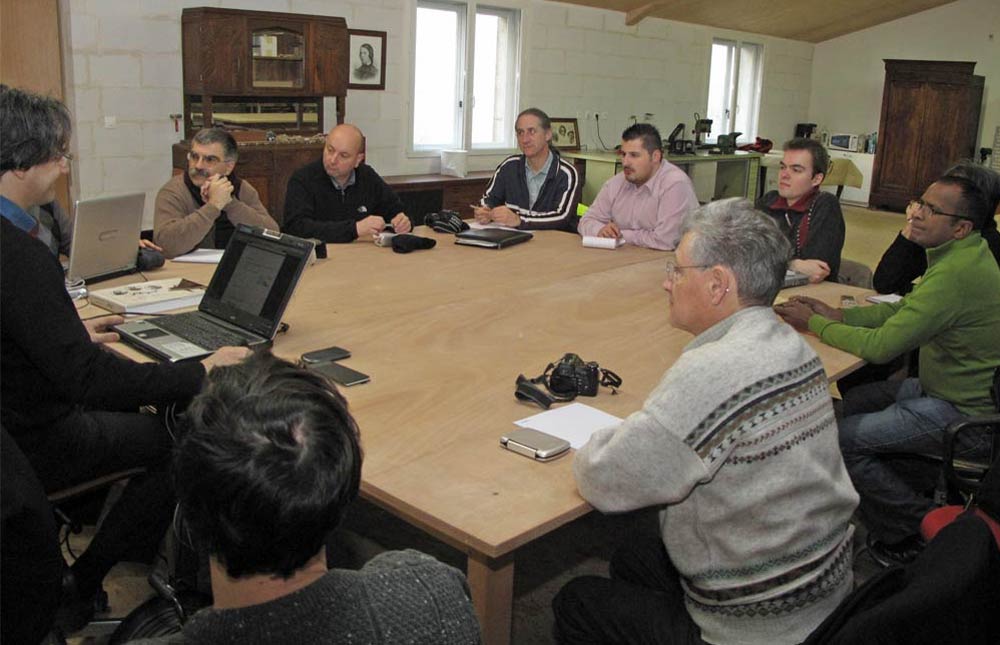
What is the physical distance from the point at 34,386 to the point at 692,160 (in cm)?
757

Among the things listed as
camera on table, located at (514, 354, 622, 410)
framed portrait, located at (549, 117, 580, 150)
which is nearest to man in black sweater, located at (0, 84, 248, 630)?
→ camera on table, located at (514, 354, 622, 410)

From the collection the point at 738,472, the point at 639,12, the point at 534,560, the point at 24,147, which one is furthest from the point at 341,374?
the point at 639,12

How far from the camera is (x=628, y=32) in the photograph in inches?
367

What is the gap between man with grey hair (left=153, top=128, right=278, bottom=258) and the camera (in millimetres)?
3533

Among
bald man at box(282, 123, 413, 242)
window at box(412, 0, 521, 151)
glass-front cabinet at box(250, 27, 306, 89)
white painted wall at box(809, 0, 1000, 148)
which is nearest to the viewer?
bald man at box(282, 123, 413, 242)

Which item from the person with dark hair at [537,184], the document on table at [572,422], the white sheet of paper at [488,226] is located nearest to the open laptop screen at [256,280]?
the document on table at [572,422]

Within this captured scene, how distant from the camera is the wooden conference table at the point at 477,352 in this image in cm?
170

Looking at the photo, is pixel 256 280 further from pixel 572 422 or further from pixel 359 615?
pixel 359 615

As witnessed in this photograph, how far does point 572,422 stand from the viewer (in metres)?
2.05

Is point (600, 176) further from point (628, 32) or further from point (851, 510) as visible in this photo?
point (851, 510)

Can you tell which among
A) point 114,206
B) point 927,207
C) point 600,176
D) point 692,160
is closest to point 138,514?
point 114,206

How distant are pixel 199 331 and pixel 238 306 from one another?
13cm

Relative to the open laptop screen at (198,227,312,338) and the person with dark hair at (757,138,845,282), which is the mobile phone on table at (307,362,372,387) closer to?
the open laptop screen at (198,227,312,338)

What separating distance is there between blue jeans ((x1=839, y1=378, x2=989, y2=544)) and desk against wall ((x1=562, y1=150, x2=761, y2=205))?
5.36 metres
